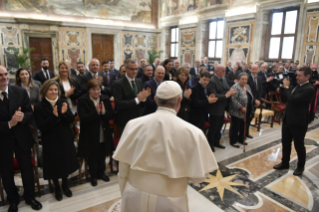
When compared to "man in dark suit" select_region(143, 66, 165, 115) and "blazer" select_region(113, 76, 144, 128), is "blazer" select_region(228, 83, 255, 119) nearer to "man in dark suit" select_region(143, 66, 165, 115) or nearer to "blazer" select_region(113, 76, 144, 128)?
"man in dark suit" select_region(143, 66, 165, 115)

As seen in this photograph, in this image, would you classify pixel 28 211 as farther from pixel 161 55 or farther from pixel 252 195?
pixel 161 55

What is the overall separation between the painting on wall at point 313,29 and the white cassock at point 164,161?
8988mm

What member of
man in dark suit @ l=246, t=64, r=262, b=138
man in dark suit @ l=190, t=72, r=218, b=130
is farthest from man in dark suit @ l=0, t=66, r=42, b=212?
man in dark suit @ l=246, t=64, r=262, b=138

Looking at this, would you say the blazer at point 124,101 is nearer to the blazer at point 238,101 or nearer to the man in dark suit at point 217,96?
the man in dark suit at point 217,96

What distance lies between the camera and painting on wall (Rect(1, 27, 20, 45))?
10648 mm

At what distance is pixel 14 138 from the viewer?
267 cm

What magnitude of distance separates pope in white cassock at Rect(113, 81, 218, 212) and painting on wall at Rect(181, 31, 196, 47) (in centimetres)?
1181

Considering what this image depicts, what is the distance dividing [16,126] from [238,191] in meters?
3.23

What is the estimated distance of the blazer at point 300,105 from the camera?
11.2 ft

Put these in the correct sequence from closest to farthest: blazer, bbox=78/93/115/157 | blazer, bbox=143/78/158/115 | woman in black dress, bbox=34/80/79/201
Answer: woman in black dress, bbox=34/80/79/201
blazer, bbox=78/93/115/157
blazer, bbox=143/78/158/115

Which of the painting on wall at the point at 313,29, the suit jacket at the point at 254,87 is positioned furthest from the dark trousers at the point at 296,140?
the painting on wall at the point at 313,29

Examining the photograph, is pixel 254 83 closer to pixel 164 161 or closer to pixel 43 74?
pixel 164 161

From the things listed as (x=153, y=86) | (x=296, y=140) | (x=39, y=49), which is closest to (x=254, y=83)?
(x=296, y=140)

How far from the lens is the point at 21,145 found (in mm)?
2691
